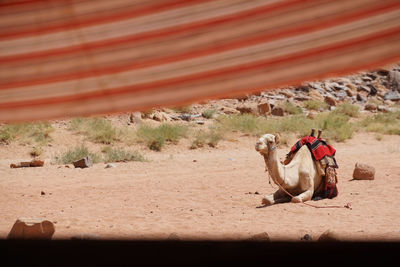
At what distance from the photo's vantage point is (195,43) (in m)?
3.16

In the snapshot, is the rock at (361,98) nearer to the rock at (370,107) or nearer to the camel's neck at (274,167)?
the rock at (370,107)

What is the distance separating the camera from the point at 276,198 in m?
8.22

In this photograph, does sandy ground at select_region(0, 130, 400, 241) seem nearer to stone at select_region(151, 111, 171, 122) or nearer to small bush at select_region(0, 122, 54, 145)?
small bush at select_region(0, 122, 54, 145)

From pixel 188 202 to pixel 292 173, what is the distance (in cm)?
163

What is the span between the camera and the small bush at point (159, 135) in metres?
17.1

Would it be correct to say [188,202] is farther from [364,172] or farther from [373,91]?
[373,91]

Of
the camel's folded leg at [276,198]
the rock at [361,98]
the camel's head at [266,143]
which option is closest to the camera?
the camel's head at [266,143]

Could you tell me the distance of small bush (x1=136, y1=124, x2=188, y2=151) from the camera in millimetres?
17141

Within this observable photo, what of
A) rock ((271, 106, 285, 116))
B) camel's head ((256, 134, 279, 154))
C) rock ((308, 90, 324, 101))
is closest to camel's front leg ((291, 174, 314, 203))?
camel's head ((256, 134, 279, 154))

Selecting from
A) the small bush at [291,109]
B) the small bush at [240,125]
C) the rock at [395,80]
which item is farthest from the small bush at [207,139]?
the rock at [395,80]

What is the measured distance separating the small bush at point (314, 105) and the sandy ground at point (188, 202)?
43.6ft

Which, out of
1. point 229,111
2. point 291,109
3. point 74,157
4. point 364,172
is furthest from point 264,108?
point 364,172

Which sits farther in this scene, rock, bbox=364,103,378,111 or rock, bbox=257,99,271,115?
rock, bbox=364,103,378,111

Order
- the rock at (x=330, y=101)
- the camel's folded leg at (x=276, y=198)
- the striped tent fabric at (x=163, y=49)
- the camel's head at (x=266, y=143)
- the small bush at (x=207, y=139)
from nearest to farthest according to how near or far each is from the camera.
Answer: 1. the striped tent fabric at (x=163, y=49)
2. the camel's head at (x=266, y=143)
3. the camel's folded leg at (x=276, y=198)
4. the small bush at (x=207, y=139)
5. the rock at (x=330, y=101)
